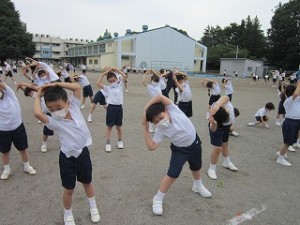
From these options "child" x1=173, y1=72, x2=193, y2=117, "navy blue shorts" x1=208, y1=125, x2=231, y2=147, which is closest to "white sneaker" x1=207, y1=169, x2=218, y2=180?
"navy blue shorts" x1=208, y1=125, x2=231, y2=147

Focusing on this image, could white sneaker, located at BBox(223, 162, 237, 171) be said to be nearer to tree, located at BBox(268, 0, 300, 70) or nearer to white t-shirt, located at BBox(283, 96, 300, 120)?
white t-shirt, located at BBox(283, 96, 300, 120)

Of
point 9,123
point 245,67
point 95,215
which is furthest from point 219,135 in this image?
point 245,67

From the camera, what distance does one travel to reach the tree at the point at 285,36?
50.6m

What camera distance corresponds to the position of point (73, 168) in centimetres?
307

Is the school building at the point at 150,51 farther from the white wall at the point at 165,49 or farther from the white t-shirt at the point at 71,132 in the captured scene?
the white t-shirt at the point at 71,132

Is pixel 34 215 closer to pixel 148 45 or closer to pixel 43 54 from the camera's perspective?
pixel 148 45

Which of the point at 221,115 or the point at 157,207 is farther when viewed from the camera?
the point at 221,115

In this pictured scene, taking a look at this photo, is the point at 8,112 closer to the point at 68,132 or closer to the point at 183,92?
the point at 68,132

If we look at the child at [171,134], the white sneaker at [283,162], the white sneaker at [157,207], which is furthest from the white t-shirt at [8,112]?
the white sneaker at [283,162]

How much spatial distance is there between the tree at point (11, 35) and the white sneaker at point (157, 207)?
163ft

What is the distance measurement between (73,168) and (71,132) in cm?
42

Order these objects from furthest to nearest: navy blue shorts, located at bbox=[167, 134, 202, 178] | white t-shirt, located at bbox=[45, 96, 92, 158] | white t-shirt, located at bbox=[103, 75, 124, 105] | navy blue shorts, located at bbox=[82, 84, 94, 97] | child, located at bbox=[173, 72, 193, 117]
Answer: navy blue shorts, located at bbox=[82, 84, 94, 97] → child, located at bbox=[173, 72, 193, 117] → white t-shirt, located at bbox=[103, 75, 124, 105] → navy blue shorts, located at bbox=[167, 134, 202, 178] → white t-shirt, located at bbox=[45, 96, 92, 158]

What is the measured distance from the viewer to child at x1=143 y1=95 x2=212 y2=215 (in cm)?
325

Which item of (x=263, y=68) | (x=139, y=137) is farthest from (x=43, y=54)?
(x=139, y=137)
